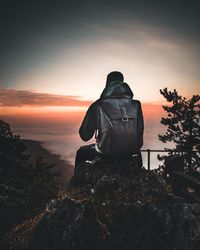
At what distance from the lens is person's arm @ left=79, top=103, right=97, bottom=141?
12.6ft

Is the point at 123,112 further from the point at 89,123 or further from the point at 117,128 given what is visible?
the point at 89,123

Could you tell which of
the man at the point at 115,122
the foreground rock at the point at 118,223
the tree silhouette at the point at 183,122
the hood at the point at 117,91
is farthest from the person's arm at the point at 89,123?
the tree silhouette at the point at 183,122

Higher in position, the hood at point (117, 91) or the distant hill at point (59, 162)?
the hood at point (117, 91)

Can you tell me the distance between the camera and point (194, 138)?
18.9 meters

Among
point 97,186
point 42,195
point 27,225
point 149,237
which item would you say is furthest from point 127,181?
point 42,195

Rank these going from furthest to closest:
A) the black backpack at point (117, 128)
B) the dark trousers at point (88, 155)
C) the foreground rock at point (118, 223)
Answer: the dark trousers at point (88, 155)
the black backpack at point (117, 128)
the foreground rock at point (118, 223)

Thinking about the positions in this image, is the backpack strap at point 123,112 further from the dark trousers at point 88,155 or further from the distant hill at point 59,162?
the distant hill at point 59,162

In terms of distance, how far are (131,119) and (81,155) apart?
1050 millimetres

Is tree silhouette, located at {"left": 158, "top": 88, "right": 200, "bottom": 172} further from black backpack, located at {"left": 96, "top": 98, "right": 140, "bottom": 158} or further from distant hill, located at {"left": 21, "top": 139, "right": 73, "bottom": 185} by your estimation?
distant hill, located at {"left": 21, "top": 139, "right": 73, "bottom": 185}

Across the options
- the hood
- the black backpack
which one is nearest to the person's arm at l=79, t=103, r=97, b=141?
the black backpack

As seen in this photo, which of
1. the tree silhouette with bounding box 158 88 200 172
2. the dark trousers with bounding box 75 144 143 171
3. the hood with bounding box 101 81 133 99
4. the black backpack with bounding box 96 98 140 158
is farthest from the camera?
the tree silhouette with bounding box 158 88 200 172

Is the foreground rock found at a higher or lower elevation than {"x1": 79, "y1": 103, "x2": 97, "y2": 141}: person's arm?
lower

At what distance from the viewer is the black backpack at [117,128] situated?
364cm

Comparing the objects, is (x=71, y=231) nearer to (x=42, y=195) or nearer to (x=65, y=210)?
(x=65, y=210)
